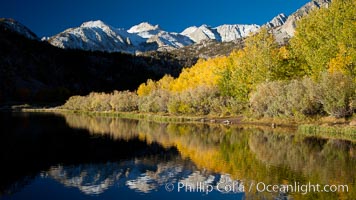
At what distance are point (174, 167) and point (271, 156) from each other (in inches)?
374

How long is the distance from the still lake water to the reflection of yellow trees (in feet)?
0.21

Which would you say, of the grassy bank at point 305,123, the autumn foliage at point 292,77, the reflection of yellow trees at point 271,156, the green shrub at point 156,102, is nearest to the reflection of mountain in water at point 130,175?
the reflection of yellow trees at point 271,156

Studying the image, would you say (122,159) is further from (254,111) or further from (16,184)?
(254,111)

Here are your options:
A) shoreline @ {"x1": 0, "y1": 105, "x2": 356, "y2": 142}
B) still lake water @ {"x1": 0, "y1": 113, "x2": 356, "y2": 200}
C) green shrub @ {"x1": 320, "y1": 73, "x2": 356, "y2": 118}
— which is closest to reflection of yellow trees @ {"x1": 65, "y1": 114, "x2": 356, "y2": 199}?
still lake water @ {"x1": 0, "y1": 113, "x2": 356, "y2": 200}

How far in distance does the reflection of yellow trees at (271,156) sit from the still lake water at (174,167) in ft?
0.21

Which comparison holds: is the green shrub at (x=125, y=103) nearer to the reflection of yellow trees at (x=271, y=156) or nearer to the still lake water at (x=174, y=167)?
the reflection of yellow trees at (x=271, y=156)

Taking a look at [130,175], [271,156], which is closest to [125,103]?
[271,156]

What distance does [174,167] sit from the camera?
27.9 meters

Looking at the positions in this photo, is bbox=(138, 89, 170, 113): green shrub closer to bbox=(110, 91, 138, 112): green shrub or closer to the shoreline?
bbox=(110, 91, 138, 112): green shrub

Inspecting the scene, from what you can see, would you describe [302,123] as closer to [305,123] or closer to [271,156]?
[305,123]

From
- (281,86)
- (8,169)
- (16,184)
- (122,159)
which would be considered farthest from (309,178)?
(281,86)

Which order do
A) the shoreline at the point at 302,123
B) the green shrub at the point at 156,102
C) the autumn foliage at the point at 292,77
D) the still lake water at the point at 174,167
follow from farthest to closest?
the green shrub at the point at 156,102, the autumn foliage at the point at 292,77, the shoreline at the point at 302,123, the still lake water at the point at 174,167

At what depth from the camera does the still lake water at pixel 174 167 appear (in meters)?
21.0

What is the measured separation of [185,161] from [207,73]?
210 feet
